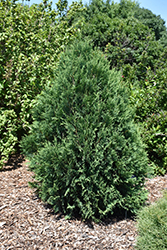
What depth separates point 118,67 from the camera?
24.8ft

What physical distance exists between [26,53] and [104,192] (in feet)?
14.0

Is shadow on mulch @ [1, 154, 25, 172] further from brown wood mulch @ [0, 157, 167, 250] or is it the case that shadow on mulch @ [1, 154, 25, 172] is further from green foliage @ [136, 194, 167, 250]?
green foliage @ [136, 194, 167, 250]

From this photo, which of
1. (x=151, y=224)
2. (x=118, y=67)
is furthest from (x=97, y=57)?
(x=118, y=67)

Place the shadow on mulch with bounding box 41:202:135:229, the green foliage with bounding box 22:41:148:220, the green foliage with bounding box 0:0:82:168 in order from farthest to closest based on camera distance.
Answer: the green foliage with bounding box 0:0:82:168 → the shadow on mulch with bounding box 41:202:135:229 → the green foliage with bounding box 22:41:148:220

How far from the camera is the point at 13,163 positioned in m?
5.55

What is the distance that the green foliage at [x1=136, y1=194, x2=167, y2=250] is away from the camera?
2858 mm

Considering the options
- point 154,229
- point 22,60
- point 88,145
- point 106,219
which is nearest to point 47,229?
point 106,219

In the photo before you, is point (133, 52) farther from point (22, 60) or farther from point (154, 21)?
point (154, 21)

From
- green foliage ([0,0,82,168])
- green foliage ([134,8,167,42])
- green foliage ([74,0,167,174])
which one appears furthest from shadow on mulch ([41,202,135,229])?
green foliage ([134,8,167,42])

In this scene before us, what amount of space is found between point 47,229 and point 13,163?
2.66m

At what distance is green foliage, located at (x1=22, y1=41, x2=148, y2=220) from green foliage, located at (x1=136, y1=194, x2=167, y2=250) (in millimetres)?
371

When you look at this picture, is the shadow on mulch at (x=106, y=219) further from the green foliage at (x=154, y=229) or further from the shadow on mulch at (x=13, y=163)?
the shadow on mulch at (x=13, y=163)

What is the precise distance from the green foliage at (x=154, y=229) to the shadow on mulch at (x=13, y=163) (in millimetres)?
3241

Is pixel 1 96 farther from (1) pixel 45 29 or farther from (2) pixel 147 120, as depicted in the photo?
(2) pixel 147 120
